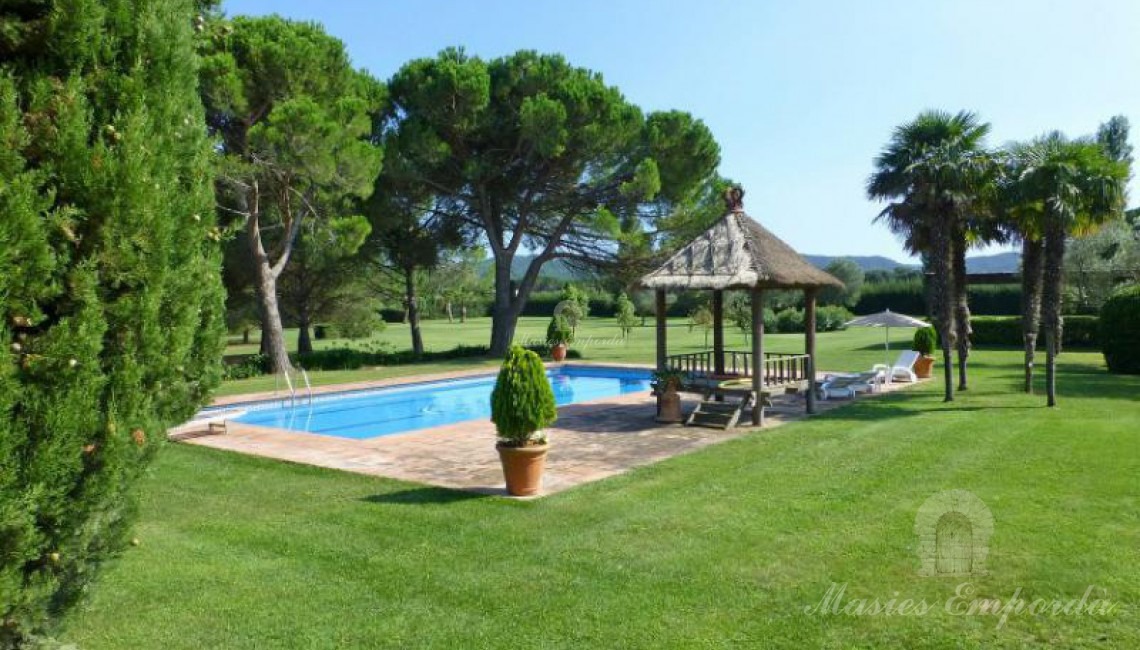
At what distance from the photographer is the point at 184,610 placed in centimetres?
513

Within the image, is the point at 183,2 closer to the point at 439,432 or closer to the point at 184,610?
the point at 184,610

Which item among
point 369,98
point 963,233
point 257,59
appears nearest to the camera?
point 257,59

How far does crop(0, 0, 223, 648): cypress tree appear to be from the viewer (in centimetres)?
289

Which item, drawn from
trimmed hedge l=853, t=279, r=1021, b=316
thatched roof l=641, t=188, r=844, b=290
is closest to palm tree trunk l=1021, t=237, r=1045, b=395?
thatched roof l=641, t=188, r=844, b=290

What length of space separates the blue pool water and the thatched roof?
4659 mm

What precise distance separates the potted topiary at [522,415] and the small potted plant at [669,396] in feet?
17.5

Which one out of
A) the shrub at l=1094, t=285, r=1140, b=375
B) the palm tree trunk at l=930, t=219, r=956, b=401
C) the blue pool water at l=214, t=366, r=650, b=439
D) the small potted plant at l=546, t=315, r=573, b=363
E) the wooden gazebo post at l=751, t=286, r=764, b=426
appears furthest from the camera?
the small potted plant at l=546, t=315, r=573, b=363

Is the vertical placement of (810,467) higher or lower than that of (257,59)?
lower

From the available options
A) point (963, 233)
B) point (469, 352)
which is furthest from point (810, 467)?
point (469, 352)

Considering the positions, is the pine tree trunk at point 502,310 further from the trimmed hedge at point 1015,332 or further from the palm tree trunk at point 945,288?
the trimmed hedge at point 1015,332

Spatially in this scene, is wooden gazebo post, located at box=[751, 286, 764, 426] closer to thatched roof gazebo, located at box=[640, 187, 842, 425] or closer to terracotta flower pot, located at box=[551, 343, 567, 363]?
thatched roof gazebo, located at box=[640, 187, 842, 425]

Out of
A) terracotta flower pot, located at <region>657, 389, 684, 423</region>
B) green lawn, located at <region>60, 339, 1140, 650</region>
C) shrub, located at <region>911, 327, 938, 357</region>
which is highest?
shrub, located at <region>911, 327, 938, 357</region>

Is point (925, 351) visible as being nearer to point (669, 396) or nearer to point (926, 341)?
point (926, 341)

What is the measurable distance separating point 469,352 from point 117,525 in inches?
994
